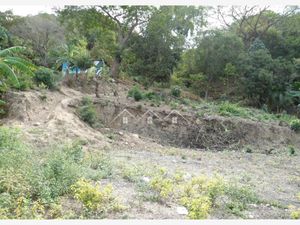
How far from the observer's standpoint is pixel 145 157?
627 cm

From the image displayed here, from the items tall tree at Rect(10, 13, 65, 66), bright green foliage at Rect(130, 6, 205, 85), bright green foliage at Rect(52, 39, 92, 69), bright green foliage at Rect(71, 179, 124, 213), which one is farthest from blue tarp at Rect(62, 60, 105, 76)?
bright green foliage at Rect(71, 179, 124, 213)

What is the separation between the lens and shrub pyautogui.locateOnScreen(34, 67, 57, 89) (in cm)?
886

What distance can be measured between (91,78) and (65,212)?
20.9 feet

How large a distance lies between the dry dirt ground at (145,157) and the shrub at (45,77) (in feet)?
0.73

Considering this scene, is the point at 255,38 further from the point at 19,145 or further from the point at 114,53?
the point at 19,145

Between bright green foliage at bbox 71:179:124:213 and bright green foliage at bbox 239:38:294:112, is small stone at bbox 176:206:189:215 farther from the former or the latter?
bright green foliage at bbox 239:38:294:112

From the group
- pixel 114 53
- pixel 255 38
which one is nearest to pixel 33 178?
pixel 114 53

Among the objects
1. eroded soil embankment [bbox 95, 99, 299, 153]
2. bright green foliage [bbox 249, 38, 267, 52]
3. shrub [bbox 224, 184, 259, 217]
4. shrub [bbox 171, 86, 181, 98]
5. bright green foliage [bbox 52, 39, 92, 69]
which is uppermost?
bright green foliage [bbox 249, 38, 267, 52]

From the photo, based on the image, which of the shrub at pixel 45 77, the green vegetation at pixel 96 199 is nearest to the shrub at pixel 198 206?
the green vegetation at pixel 96 199

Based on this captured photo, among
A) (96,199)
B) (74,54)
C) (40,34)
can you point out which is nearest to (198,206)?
(96,199)

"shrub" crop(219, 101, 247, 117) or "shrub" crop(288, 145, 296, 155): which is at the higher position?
"shrub" crop(219, 101, 247, 117)

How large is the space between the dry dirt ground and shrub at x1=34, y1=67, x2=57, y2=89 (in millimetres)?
221

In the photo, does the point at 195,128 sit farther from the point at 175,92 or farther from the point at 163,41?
the point at 163,41

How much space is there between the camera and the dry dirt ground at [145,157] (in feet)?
13.5
